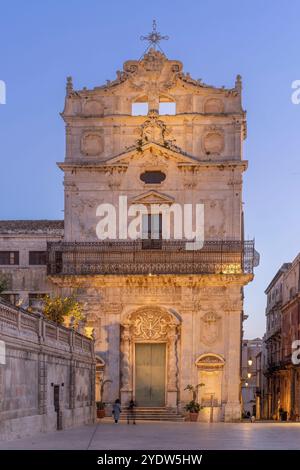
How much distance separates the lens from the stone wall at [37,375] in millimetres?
26203

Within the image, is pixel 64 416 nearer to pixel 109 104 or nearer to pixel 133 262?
pixel 133 262

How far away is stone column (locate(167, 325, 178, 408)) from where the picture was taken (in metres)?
51.9

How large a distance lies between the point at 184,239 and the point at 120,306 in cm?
528

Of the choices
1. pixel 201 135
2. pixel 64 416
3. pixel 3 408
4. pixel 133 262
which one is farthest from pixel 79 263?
pixel 3 408

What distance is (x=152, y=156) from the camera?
5397 centimetres

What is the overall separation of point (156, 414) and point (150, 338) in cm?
443

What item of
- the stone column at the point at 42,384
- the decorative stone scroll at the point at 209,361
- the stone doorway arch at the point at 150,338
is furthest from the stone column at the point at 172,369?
the stone column at the point at 42,384

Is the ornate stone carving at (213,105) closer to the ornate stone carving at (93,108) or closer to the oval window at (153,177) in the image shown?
the oval window at (153,177)

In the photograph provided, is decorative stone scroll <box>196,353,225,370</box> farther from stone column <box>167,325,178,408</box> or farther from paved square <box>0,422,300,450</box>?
paved square <box>0,422,300,450</box>

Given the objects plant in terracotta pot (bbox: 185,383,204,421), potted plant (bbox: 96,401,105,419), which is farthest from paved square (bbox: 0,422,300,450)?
plant in terracotta pot (bbox: 185,383,204,421)

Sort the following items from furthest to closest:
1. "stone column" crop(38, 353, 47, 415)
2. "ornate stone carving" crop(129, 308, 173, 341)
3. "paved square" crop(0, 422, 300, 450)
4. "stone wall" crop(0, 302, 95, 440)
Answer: "ornate stone carving" crop(129, 308, 173, 341)
"stone column" crop(38, 353, 47, 415)
"stone wall" crop(0, 302, 95, 440)
"paved square" crop(0, 422, 300, 450)

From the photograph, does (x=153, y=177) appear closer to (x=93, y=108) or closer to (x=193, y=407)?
(x=93, y=108)

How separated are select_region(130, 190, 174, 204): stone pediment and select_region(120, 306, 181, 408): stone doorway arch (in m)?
6.08

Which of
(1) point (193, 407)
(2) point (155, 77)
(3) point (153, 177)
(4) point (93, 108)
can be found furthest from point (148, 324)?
(2) point (155, 77)
